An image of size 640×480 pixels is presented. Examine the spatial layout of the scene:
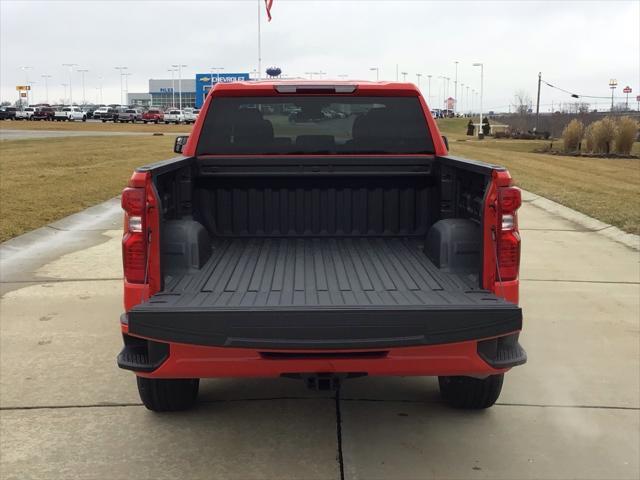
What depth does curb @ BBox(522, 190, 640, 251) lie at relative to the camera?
384 inches

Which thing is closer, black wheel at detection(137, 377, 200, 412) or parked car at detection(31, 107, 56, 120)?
black wheel at detection(137, 377, 200, 412)

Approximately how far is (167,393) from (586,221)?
29.9 feet

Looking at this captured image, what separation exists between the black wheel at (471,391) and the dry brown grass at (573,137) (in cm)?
3523

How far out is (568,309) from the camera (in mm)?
6430

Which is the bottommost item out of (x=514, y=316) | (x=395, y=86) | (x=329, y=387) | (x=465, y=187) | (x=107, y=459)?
(x=107, y=459)

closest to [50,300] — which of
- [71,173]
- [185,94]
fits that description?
[71,173]

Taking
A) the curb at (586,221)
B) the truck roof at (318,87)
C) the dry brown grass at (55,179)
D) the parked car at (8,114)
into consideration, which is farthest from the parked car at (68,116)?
the truck roof at (318,87)

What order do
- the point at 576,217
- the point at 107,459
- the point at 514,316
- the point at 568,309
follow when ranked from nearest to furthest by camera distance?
the point at 514,316 → the point at 107,459 → the point at 568,309 → the point at 576,217

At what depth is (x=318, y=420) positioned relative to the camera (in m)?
4.12

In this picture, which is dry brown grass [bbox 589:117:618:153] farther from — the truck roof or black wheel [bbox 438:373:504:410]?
black wheel [bbox 438:373:504:410]

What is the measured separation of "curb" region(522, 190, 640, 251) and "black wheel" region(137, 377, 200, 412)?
7.07 metres

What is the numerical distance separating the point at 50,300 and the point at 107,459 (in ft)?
11.0

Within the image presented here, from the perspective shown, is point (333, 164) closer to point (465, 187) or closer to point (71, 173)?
point (465, 187)

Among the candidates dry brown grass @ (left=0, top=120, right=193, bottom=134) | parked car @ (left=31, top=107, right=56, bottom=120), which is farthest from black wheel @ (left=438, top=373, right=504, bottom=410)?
parked car @ (left=31, top=107, right=56, bottom=120)
